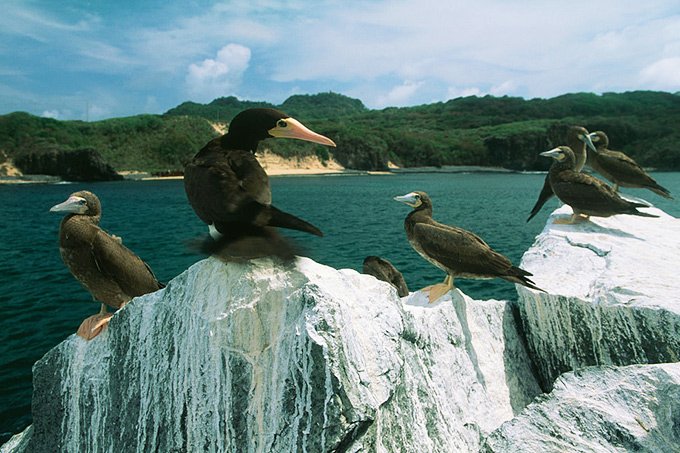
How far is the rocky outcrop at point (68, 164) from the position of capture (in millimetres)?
73875

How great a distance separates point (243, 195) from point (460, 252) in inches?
126

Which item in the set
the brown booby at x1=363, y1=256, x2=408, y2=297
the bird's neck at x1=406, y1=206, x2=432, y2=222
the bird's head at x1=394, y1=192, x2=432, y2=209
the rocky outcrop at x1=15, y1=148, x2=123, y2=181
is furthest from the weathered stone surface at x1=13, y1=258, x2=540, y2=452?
the rocky outcrop at x1=15, y1=148, x2=123, y2=181

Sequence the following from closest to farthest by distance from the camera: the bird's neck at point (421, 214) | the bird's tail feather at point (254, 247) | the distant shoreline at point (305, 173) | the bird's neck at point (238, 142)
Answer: the bird's tail feather at point (254, 247), the bird's neck at point (238, 142), the bird's neck at point (421, 214), the distant shoreline at point (305, 173)

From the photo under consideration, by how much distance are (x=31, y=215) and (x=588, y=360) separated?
3982 cm

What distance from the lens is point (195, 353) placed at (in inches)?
137

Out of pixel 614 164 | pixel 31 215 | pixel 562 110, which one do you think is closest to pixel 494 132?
pixel 562 110

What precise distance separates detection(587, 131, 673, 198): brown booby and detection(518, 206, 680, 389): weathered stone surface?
276 centimetres

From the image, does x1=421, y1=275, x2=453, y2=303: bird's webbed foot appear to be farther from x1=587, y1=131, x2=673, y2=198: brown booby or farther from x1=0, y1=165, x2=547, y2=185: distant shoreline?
x1=0, y1=165, x2=547, y2=185: distant shoreline

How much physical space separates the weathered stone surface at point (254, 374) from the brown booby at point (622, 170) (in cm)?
734

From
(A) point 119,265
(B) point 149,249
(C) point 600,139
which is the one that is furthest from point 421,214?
(B) point 149,249

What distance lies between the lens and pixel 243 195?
3.30 meters

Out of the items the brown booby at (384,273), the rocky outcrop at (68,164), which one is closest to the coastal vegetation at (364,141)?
the rocky outcrop at (68,164)

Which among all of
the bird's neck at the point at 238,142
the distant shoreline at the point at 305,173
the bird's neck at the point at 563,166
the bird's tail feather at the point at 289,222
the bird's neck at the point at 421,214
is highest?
the bird's neck at the point at 238,142

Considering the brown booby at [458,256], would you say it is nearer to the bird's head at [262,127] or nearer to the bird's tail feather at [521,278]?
the bird's tail feather at [521,278]
